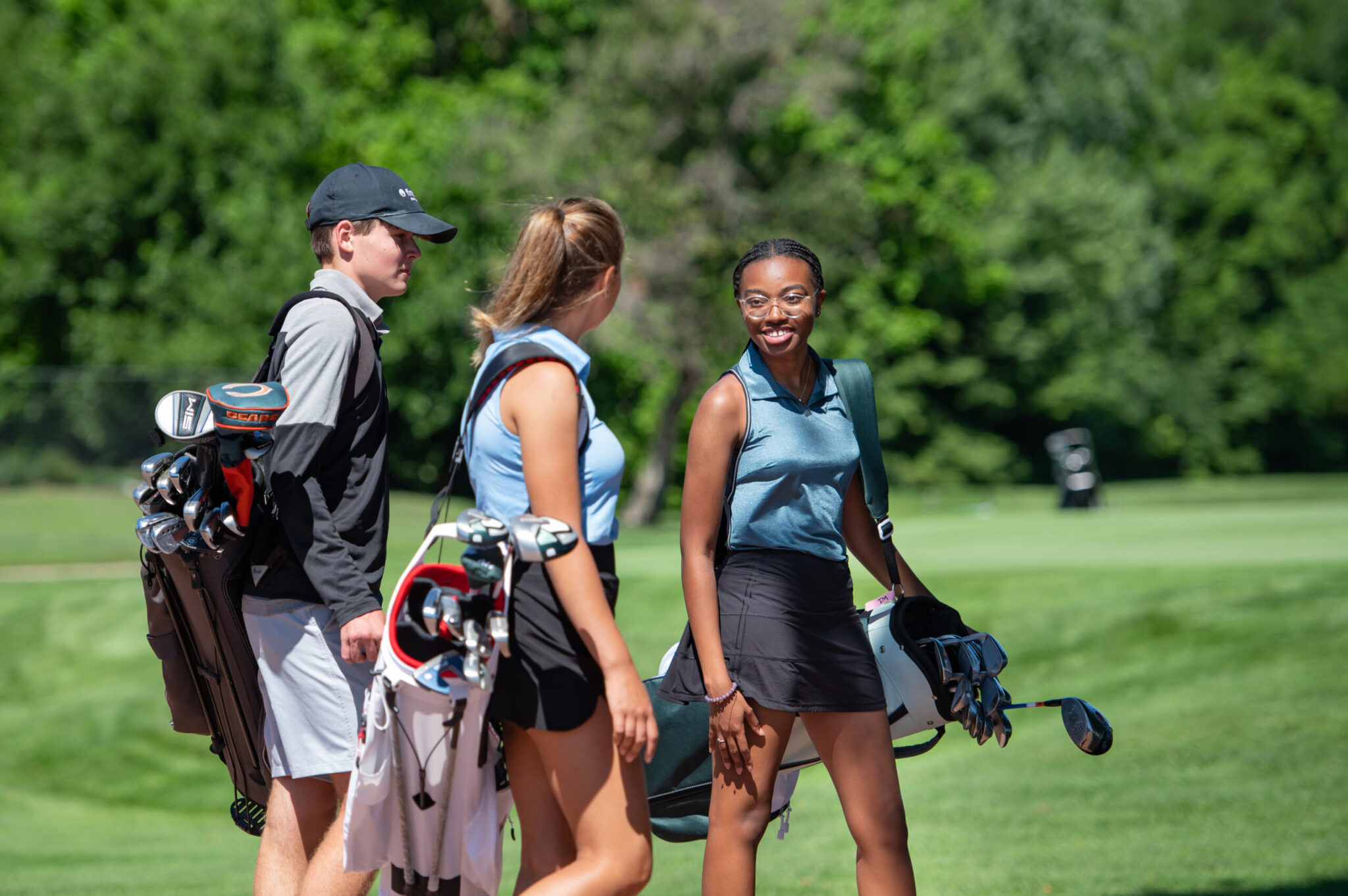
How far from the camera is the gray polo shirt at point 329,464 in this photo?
3.24 metres

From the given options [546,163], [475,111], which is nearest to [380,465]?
[546,163]

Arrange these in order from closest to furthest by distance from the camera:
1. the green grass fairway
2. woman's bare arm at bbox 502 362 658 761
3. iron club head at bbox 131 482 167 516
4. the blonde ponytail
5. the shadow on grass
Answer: woman's bare arm at bbox 502 362 658 761 < the blonde ponytail < iron club head at bbox 131 482 167 516 < the shadow on grass < the green grass fairway

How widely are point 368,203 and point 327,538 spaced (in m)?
0.90

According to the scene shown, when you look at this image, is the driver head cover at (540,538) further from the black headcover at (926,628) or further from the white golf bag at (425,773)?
the black headcover at (926,628)

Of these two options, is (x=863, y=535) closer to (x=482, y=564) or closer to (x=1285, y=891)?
(x=482, y=564)

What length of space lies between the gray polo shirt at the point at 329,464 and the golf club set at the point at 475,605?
1.73 ft

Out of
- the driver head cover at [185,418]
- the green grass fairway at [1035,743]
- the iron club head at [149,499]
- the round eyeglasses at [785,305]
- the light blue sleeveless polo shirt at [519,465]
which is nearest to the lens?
the light blue sleeveless polo shirt at [519,465]

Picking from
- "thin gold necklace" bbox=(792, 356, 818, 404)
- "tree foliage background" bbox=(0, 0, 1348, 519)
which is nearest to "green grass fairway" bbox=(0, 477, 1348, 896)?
"thin gold necklace" bbox=(792, 356, 818, 404)

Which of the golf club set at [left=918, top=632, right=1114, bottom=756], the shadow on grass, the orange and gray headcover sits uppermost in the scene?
the orange and gray headcover

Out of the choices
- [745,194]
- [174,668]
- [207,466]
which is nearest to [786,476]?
[207,466]

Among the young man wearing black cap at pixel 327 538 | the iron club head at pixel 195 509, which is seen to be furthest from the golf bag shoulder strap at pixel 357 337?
the iron club head at pixel 195 509

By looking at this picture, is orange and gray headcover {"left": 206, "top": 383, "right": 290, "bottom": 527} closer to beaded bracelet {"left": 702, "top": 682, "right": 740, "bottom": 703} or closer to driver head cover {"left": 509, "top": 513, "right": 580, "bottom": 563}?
driver head cover {"left": 509, "top": 513, "right": 580, "bottom": 563}

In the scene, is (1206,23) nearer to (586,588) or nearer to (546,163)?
(546,163)

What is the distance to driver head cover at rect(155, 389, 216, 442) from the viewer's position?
3102 millimetres
